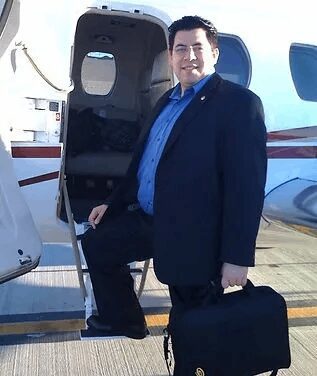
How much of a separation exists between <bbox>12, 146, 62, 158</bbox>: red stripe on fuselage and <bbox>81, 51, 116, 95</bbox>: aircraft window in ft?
9.94

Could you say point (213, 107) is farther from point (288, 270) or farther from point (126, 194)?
point (288, 270)

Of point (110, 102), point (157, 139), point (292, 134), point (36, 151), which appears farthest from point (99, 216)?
point (110, 102)

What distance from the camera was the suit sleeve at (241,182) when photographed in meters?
2.29

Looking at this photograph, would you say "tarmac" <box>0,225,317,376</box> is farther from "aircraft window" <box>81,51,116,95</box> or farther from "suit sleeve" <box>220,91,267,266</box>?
"aircraft window" <box>81,51,116,95</box>

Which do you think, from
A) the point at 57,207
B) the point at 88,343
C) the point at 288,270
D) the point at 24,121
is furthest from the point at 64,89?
the point at 288,270

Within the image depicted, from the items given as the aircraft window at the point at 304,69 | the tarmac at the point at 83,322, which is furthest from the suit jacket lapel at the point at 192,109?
the aircraft window at the point at 304,69

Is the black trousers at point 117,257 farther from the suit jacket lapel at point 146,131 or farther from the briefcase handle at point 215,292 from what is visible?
the briefcase handle at point 215,292

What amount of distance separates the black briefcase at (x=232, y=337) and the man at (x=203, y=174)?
125mm

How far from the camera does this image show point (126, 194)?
2.97 meters

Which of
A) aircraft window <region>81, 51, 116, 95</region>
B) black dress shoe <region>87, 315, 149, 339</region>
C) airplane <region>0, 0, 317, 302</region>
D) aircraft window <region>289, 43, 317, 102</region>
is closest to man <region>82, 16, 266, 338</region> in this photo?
black dress shoe <region>87, 315, 149, 339</region>

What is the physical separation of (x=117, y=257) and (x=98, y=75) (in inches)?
183

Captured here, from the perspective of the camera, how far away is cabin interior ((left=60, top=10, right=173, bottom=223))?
5.12 meters

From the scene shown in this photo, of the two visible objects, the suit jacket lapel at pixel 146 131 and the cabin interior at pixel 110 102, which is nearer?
the suit jacket lapel at pixel 146 131

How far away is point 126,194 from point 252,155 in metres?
0.88
